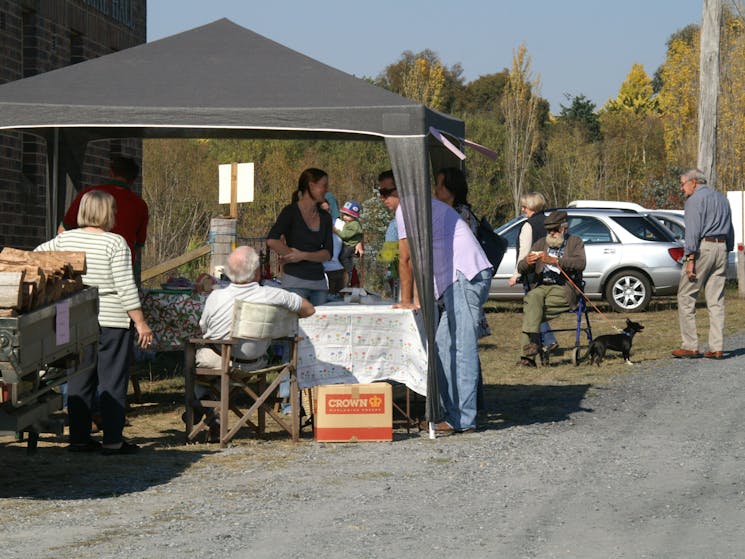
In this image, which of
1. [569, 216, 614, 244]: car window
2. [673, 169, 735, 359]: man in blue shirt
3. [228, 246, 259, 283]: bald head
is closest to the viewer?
[228, 246, 259, 283]: bald head

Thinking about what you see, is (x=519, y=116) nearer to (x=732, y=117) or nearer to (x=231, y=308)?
(x=732, y=117)

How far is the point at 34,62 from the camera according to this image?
15.5 meters

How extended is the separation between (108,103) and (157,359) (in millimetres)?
6003

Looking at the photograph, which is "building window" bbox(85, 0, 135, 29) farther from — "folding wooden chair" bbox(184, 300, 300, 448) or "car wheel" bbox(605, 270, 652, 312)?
"folding wooden chair" bbox(184, 300, 300, 448)

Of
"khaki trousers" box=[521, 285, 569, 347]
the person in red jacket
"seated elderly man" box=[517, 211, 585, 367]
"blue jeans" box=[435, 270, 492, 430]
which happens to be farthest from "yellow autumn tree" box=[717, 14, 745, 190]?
the person in red jacket

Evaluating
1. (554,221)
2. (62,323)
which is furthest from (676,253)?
(62,323)

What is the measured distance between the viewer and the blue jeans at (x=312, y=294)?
10.9 metres

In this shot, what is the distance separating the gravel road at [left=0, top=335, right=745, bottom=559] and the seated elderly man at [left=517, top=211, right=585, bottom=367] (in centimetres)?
333

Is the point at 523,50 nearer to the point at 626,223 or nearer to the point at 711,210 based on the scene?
the point at 626,223

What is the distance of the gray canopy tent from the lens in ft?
31.2

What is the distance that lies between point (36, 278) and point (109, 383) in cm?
194

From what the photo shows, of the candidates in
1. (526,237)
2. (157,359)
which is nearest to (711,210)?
(526,237)

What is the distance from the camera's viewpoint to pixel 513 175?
150ft

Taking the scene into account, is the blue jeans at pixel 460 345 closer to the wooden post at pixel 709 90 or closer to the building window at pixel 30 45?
the building window at pixel 30 45
